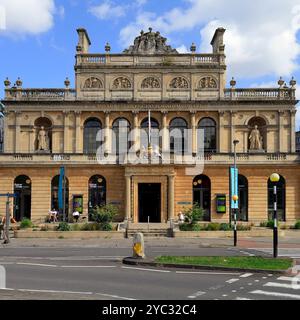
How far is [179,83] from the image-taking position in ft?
171

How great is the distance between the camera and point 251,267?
18375 mm

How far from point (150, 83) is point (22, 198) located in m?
17.5

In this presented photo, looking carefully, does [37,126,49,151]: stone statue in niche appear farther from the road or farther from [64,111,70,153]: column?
the road

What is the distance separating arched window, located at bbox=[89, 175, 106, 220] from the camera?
4919 cm

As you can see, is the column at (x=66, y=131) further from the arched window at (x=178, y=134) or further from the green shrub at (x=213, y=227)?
the green shrub at (x=213, y=227)

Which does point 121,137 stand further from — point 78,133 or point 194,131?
point 194,131

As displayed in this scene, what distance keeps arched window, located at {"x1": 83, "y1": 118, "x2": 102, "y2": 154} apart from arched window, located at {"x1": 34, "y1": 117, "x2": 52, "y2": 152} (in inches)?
148

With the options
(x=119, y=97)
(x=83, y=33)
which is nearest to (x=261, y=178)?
(x=119, y=97)

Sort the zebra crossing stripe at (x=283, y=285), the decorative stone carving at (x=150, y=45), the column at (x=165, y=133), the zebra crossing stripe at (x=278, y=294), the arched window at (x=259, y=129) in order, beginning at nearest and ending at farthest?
the zebra crossing stripe at (x=278, y=294)
the zebra crossing stripe at (x=283, y=285)
the column at (x=165, y=133)
the arched window at (x=259, y=129)
the decorative stone carving at (x=150, y=45)

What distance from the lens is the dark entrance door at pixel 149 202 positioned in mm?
47406

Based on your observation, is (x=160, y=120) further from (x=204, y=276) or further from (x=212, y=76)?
(x=204, y=276)

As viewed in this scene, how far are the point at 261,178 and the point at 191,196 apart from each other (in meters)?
7.06

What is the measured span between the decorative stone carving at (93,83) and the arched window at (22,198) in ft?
37.6

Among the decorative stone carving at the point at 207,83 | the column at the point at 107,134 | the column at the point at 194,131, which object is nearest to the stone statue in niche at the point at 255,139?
the column at the point at 194,131
